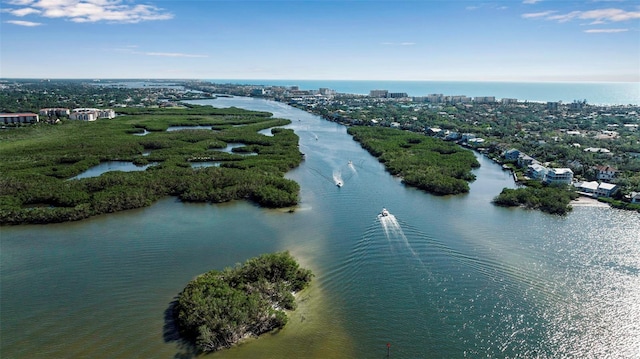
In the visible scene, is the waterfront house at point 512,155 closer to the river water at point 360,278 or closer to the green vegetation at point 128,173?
the river water at point 360,278

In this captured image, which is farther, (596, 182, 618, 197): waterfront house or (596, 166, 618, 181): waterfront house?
(596, 166, 618, 181): waterfront house

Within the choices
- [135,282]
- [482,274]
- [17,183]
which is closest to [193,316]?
[135,282]

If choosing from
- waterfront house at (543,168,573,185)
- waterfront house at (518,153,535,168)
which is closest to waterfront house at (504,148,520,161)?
waterfront house at (518,153,535,168)

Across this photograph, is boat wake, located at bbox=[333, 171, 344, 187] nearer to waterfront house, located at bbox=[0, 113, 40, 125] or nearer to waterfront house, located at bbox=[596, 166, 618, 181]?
waterfront house, located at bbox=[596, 166, 618, 181]

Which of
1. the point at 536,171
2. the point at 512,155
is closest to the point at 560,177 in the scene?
the point at 536,171

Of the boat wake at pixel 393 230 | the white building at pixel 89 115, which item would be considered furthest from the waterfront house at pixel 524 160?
the white building at pixel 89 115
